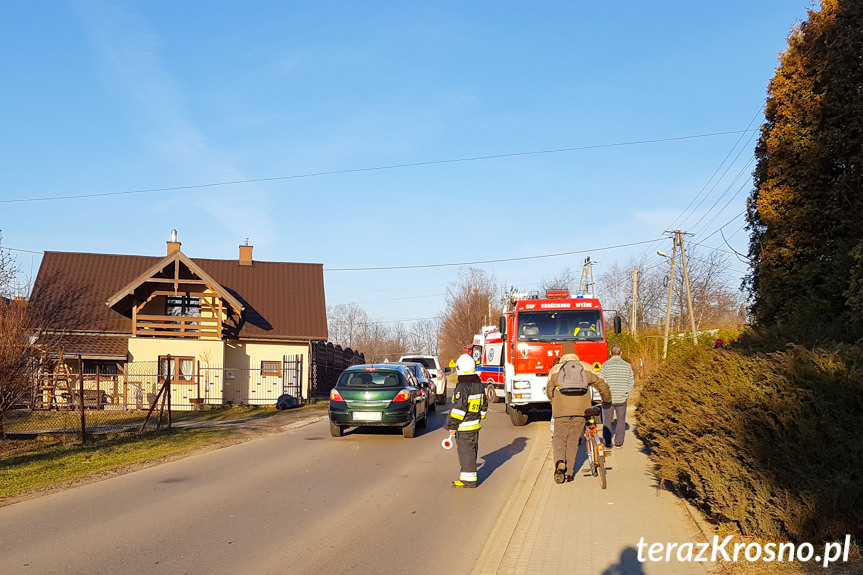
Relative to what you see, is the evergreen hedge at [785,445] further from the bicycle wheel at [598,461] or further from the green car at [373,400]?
the green car at [373,400]

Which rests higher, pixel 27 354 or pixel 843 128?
pixel 843 128

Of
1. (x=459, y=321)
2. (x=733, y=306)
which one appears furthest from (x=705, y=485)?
(x=459, y=321)

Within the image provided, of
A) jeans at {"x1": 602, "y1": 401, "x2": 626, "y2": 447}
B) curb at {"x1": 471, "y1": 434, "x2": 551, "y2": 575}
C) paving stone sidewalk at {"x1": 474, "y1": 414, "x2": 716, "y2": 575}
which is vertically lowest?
curb at {"x1": 471, "y1": 434, "x2": 551, "y2": 575}

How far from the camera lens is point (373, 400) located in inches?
639

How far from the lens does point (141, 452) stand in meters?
14.6

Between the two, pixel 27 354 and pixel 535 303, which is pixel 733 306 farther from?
pixel 27 354

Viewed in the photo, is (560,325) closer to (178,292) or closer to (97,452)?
(97,452)

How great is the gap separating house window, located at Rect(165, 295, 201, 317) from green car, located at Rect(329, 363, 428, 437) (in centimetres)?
2022

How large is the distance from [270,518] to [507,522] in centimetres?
264

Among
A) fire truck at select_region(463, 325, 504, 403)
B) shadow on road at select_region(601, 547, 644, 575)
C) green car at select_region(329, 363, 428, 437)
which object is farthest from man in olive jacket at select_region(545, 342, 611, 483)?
fire truck at select_region(463, 325, 504, 403)

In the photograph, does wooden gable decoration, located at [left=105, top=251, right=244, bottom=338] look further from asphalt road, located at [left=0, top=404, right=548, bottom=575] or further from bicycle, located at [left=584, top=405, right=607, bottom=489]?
bicycle, located at [left=584, top=405, right=607, bottom=489]

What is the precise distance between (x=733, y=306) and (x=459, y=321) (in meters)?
24.8

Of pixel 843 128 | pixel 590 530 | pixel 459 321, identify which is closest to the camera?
pixel 590 530

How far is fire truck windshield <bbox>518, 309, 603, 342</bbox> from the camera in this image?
18688 mm
